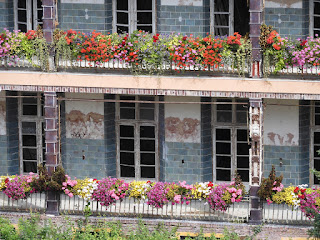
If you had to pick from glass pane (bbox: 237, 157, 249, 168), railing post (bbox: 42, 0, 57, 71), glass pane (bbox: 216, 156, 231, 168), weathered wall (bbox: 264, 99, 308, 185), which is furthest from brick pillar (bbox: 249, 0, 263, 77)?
railing post (bbox: 42, 0, 57, 71)

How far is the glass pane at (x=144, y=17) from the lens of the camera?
2577 cm

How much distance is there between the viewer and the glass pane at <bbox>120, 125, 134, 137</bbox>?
86.3 ft

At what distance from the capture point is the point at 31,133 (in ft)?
88.1

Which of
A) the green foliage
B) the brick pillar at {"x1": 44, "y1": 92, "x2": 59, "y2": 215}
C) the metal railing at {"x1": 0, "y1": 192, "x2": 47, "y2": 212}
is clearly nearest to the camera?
the green foliage

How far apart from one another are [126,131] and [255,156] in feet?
11.9

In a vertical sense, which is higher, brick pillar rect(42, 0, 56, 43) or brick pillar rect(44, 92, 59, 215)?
brick pillar rect(42, 0, 56, 43)

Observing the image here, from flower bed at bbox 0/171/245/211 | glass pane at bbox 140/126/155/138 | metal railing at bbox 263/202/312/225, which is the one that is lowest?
metal railing at bbox 263/202/312/225

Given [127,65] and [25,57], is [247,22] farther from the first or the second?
[25,57]

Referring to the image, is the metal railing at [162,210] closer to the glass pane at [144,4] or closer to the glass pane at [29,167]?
the glass pane at [29,167]

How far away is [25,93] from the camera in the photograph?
26.8 metres

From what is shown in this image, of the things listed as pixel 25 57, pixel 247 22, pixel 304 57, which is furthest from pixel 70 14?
pixel 304 57

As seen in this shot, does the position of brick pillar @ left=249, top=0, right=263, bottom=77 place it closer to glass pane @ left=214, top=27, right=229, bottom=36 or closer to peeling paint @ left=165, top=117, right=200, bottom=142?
glass pane @ left=214, top=27, right=229, bottom=36

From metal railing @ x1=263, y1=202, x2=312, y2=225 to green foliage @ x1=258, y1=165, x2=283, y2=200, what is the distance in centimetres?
37

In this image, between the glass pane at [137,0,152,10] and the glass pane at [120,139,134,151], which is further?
the glass pane at [120,139,134,151]
